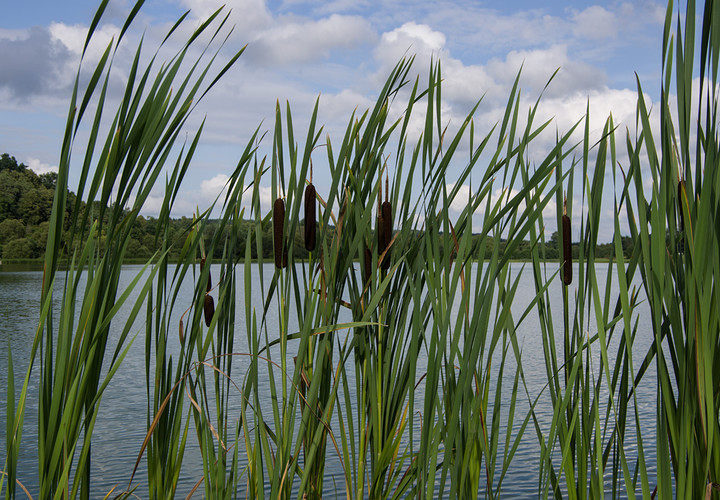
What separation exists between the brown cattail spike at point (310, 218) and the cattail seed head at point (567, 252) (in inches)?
24.9

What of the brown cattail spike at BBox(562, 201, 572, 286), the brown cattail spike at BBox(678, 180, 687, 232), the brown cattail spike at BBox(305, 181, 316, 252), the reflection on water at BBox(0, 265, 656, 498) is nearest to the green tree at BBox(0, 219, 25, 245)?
the reflection on water at BBox(0, 265, 656, 498)

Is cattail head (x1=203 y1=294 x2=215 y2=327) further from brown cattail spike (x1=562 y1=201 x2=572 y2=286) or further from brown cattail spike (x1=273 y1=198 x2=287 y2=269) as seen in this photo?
brown cattail spike (x1=562 y1=201 x2=572 y2=286)

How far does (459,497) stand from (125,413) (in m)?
11.0

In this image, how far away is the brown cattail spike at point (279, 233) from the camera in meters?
1.49

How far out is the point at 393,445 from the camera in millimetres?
1705

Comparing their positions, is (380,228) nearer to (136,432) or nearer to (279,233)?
(279,233)

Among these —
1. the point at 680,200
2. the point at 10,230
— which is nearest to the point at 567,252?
the point at 680,200

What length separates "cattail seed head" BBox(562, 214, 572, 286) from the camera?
Result: 5.17 feet

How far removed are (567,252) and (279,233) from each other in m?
0.73

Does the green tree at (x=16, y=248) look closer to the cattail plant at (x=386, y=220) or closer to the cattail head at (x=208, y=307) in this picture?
the cattail head at (x=208, y=307)

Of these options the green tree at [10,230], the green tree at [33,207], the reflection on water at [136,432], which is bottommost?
the reflection on water at [136,432]

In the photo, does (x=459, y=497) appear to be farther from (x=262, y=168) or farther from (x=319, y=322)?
(x=262, y=168)

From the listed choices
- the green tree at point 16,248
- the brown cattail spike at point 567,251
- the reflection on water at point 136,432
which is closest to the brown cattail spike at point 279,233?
the brown cattail spike at point 567,251

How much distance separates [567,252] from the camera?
160 cm
